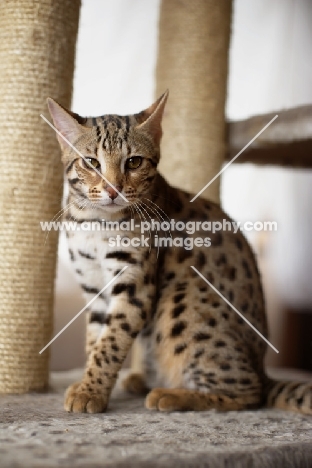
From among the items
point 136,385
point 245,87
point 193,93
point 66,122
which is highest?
point 245,87

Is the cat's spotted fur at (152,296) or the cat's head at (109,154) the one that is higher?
the cat's head at (109,154)

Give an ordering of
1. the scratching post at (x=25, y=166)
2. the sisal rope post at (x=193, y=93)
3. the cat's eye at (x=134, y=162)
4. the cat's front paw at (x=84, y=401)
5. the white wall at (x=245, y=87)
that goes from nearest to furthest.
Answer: the cat's front paw at (x=84, y=401) < the cat's eye at (x=134, y=162) < the scratching post at (x=25, y=166) < the sisal rope post at (x=193, y=93) < the white wall at (x=245, y=87)

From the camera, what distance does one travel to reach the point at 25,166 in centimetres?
159

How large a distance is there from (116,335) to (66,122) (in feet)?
1.71

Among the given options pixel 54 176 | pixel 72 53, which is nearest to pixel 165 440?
pixel 54 176

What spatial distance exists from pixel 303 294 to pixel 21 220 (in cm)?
163

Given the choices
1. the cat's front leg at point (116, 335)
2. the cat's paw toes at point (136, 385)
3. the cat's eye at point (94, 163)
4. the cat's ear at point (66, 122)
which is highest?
the cat's ear at point (66, 122)

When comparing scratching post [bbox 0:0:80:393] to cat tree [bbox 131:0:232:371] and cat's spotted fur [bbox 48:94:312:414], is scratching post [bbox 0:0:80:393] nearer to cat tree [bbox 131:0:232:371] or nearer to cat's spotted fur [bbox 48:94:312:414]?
cat's spotted fur [bbox 48:94:312:414]

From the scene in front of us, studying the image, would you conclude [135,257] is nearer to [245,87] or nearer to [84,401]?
[84,401]

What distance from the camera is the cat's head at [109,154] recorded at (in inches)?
54.2

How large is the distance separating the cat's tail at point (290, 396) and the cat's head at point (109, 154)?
609mm

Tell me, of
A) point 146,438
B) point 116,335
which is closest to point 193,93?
point 116,335

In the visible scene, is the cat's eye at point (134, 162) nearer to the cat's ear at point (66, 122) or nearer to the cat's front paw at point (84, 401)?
the cat's ear at point (66, 122)

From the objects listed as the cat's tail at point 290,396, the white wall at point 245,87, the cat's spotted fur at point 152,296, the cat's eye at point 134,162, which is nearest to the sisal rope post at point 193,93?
the white wall at point 245,87
